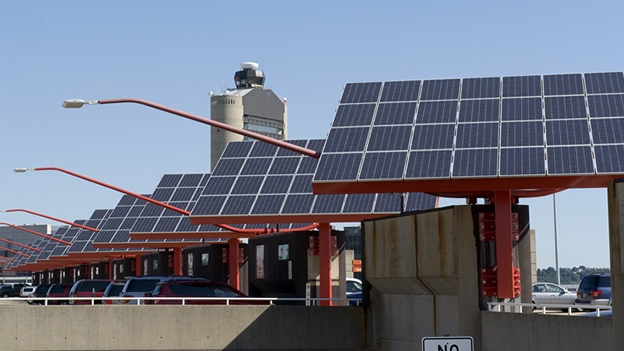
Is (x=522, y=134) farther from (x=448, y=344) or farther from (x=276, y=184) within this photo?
(x=276, y=184)

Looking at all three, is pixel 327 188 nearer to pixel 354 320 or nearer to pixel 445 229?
pixel 445 229

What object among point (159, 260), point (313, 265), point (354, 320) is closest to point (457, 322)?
point (354, 320)

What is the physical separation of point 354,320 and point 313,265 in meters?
8.87

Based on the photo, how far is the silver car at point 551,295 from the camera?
45.4 m

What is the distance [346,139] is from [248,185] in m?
13.2

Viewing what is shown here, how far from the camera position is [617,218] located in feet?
52.9

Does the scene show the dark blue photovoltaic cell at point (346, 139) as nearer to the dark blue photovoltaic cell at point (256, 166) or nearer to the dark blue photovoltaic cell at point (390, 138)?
the dark blue photovoltaic cell at point (390, 138)

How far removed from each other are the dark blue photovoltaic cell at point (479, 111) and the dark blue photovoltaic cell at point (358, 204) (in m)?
9.63

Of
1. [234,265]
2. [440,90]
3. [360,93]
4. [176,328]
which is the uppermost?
[360,93]

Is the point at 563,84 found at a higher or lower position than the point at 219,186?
higher

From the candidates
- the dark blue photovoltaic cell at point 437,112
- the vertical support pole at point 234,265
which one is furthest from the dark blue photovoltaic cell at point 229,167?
the dark blue photovoltaic cell at point 437,112

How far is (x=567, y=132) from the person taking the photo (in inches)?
912

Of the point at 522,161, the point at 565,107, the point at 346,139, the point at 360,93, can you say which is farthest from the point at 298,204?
the point at 522,161

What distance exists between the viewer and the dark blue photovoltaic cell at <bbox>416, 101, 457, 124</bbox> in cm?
2489
